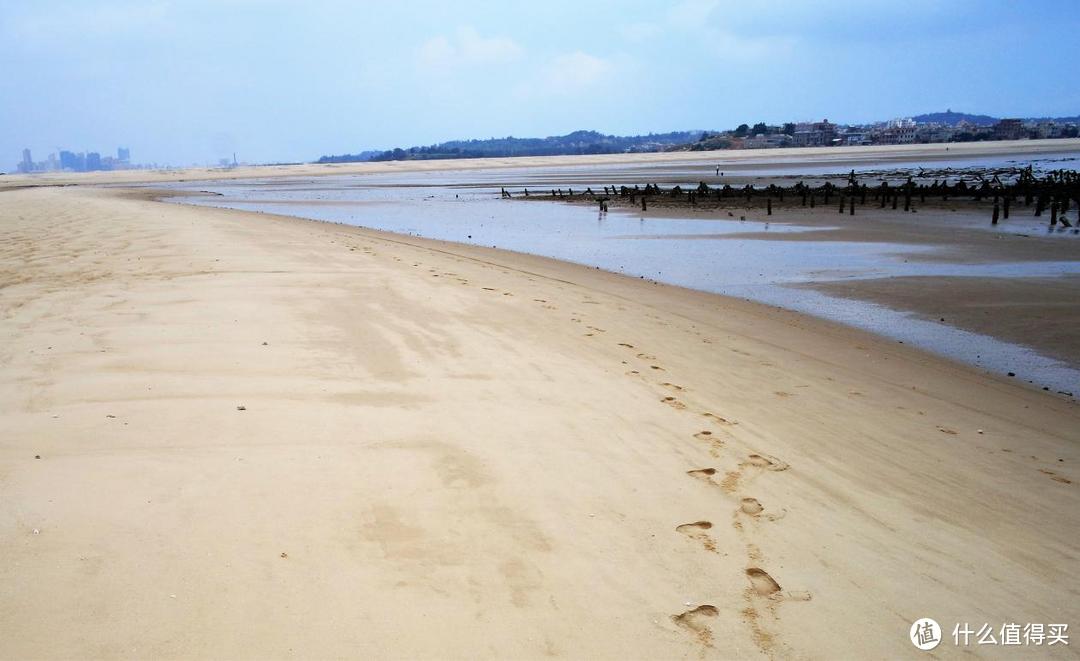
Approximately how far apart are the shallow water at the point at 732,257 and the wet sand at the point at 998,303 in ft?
1.20

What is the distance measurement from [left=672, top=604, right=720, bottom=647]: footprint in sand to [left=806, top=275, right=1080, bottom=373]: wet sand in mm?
6657

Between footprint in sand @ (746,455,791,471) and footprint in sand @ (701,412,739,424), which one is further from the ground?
footprint in sand @ (701,412,739,424)

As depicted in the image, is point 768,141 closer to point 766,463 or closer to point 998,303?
point 998,303

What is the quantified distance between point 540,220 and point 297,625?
22.1 metres

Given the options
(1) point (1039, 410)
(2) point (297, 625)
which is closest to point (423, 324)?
(2) point (297, 625)

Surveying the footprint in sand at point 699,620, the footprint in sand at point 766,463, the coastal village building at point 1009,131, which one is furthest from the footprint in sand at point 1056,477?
the coastal village building at point 1009,131

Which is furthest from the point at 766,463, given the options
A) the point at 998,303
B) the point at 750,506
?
the point at 998,303

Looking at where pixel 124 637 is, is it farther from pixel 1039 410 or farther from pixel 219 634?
pixel 1039 410

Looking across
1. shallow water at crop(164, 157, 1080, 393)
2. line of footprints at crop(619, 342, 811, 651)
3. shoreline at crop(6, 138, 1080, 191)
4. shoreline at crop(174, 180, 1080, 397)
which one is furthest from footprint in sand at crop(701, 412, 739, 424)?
shoreline at crop(6, 138, 1080, 191)

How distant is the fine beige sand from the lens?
2.37m

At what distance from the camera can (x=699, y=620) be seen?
253 cm

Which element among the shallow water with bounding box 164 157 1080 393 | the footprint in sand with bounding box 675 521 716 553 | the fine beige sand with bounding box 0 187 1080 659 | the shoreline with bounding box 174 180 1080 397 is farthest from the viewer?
the shallow water with bounding box 164 157 1080 393

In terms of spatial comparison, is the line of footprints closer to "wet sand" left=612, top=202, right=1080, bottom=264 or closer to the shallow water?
the shallow water

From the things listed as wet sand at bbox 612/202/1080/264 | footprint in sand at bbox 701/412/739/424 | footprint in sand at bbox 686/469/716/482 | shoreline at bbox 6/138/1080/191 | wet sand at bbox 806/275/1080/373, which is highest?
shoreline at bbox 6/138/1080/191
